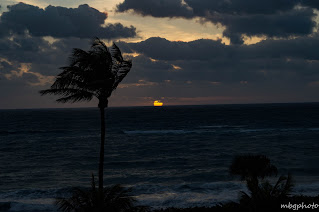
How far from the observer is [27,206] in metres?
22.6

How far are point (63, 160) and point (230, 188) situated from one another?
81.3 ft

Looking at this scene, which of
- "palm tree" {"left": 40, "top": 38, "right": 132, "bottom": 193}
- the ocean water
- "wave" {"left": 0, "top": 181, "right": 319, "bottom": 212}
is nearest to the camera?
"palm tree" {"left": 40, "top": 38, "right": 132, "bottom": 193}

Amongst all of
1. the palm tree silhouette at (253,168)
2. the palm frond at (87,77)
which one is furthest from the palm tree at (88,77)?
the palm tree silhouette at (253,168)

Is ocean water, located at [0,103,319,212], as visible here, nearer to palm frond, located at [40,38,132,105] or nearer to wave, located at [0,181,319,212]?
wave, located at [0,181,319,212]

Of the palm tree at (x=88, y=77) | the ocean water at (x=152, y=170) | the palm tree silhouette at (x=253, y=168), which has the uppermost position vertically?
the palm tree at (x=88, y=77)

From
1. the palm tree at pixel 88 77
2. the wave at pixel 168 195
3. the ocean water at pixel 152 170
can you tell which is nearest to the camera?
the palm tree at pixel 88 77

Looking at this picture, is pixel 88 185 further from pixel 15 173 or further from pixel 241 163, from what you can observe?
pixel 241 163

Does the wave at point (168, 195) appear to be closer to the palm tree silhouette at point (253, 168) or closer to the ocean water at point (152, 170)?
the ocean water at point (152, 170)

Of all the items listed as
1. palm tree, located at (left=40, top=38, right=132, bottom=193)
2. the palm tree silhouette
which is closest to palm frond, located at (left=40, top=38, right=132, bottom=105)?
palm tree, located at (left=40, top=38, right=132, bottom=193)

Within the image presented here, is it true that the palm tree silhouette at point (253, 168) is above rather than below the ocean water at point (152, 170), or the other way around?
above

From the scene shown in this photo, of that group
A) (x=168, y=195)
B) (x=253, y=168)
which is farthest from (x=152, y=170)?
(x=253, y=168)

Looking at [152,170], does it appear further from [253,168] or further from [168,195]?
[253,168]

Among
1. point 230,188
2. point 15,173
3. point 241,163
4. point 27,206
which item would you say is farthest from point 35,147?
point 241,163

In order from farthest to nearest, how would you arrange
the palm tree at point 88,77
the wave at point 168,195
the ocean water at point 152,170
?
the ocean water at point 152,170, the wave at point 168,195, the palm tree at point 88,77
